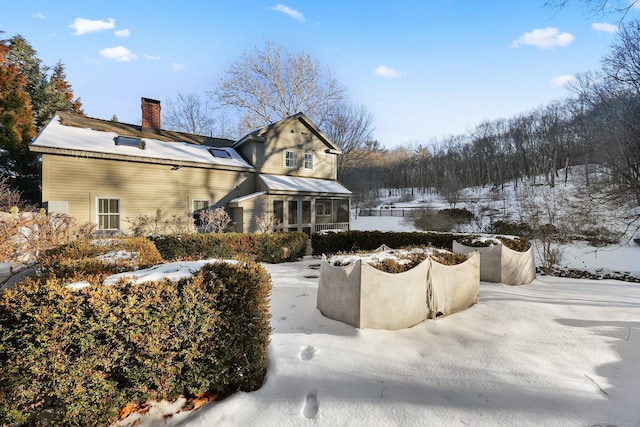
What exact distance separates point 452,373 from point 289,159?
→ 14.8 metres

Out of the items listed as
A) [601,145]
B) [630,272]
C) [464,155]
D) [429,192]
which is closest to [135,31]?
[601,145]

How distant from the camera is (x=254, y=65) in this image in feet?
80.2

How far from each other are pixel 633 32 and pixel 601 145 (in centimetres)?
449

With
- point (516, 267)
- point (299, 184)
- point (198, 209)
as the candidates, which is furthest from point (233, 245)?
point (516, 267)

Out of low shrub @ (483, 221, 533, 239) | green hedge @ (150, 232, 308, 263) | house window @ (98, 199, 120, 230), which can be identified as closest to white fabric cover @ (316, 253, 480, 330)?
green hedge @ (150, 232, 308, 263)

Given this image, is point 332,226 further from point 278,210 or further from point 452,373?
point 452,373

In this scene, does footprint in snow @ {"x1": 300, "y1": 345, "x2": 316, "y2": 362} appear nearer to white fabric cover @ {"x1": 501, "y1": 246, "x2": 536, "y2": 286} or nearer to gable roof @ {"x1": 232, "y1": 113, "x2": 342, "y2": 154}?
white fabric cover @ {"x1": 501, "y1": 246, "x2": 536, "y2": 286}

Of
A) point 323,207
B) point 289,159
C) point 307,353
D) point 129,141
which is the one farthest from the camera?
point 323,207

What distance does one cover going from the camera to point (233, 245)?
387 inches

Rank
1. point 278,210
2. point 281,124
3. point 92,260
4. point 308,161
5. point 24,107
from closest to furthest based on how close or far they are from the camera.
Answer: point 92,260
point 278,210
point 281,124
point 308,161
point 24,107

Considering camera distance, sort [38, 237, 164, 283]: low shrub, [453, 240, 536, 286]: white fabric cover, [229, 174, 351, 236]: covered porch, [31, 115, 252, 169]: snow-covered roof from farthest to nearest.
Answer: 1. [229, 174, 351, 236]: covered porch
2. [31, 115, 252, 169]: snow-covered roof
3. [453, 240, 536, 286]: white fabric cover
4. [38, 237, 164, 283]: low shrub

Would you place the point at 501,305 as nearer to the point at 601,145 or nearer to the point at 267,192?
the point at 267,192

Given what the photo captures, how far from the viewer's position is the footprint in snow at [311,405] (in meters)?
2.41

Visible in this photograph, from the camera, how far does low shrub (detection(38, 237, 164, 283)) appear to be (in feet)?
9.93
